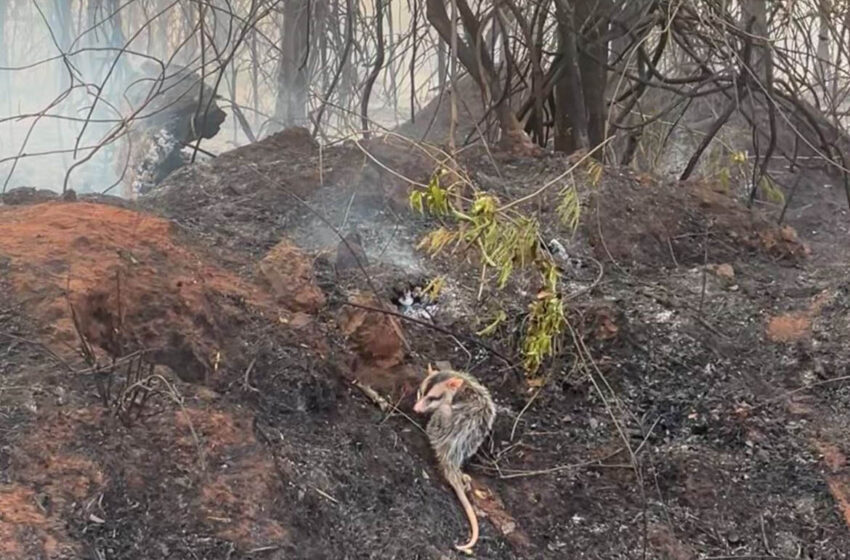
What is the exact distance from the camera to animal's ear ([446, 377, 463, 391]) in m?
2.56

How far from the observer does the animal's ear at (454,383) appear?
2.56m

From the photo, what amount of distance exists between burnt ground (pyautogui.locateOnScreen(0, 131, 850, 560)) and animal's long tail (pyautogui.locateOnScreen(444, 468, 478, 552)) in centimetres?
3

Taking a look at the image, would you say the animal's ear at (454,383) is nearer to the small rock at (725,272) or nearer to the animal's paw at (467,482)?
the animal's paw at (467,482)

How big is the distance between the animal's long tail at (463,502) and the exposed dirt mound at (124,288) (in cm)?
60

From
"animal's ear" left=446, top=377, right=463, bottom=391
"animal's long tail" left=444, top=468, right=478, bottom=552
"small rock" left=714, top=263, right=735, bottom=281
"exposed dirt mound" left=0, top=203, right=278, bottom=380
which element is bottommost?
"animal's long tail" left=444, top=468, right=478, bottom=552

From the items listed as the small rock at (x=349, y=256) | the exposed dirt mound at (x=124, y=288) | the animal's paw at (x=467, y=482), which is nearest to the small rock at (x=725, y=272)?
the small rock at (x=349, y=256)

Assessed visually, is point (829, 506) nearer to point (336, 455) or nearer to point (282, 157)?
point (336, 455)

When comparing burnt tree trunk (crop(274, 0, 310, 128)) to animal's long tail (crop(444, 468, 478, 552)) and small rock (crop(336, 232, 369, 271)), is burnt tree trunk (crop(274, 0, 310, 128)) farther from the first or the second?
animal's long tail (crop(444, 468, 478, 552))

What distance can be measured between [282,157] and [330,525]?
6.49 ft

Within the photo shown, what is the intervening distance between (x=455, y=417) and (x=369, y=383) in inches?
10.9

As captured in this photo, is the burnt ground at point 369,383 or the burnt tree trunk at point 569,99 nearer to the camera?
the burnt ground at point 369,383

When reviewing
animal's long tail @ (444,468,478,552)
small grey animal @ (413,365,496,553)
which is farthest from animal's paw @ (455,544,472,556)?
small grey animal @ (413,365,496,553)

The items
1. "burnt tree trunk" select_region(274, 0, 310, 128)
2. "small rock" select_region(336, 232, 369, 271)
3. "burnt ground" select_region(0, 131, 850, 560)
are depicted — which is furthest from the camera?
"burnt tree trunk" select_region(274, 0, 310, 128)

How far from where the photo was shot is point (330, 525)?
6.93 ft
